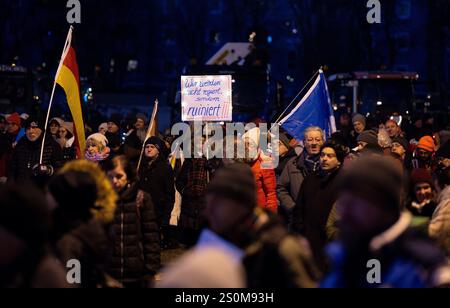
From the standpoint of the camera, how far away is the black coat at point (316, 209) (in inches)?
333

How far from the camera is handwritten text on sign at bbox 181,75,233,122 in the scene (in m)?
15.5

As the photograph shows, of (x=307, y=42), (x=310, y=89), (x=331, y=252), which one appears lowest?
(x=331, y=252)

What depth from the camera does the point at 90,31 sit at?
59.9 m

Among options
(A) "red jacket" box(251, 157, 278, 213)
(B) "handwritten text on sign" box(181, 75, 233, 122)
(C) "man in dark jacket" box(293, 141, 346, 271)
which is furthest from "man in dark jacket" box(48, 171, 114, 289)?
(B) "handwritten text on sign" box(181, 75, 233, 122)

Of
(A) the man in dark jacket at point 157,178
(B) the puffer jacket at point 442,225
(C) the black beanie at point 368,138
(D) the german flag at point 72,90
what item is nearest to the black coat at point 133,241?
(B) the puffer jacket at point 442,225

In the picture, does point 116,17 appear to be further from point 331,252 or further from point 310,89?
point 331,252

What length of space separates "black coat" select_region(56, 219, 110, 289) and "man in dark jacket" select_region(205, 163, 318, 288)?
1571mm

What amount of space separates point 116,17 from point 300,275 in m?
60.4

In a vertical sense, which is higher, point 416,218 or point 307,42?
point 307,42

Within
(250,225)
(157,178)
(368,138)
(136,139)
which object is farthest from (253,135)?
(250,225)

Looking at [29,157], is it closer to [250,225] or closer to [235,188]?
[250,225]

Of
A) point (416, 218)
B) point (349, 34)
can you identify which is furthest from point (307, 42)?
point (416, 218)

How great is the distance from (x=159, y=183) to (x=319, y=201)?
→ 14.4ft

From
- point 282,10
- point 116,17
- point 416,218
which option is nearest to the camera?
point 416,218
